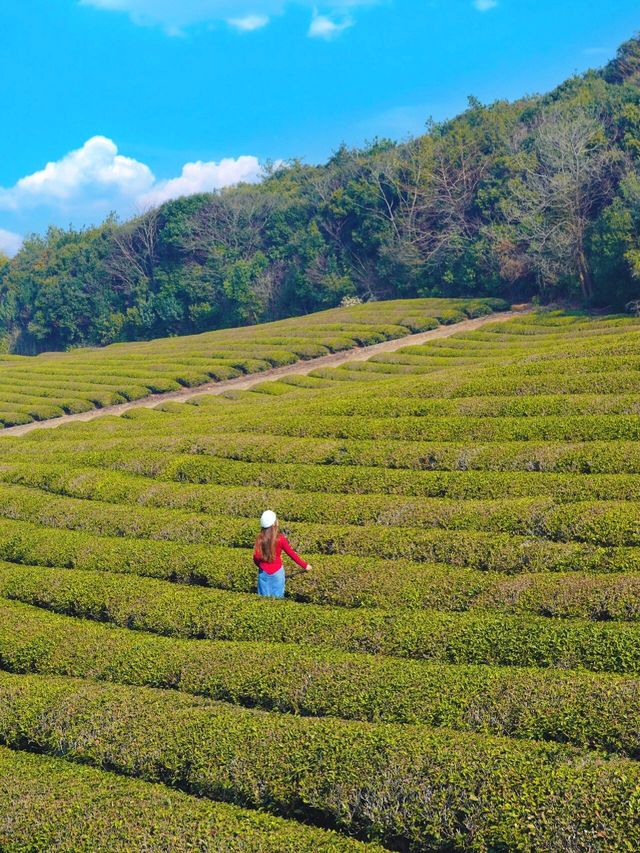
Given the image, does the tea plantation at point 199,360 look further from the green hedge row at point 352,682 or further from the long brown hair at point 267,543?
the long brown hair at point 267,543

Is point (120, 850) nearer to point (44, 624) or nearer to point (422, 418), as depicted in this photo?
point (44, 624)

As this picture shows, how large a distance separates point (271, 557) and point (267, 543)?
0.43m

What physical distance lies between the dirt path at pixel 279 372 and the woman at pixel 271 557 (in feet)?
104

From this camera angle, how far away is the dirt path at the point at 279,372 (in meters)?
49.3

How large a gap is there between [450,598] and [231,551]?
5.59m

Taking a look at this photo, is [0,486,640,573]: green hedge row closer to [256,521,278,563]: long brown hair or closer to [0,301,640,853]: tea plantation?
[0,301,640,853]: tea plantation

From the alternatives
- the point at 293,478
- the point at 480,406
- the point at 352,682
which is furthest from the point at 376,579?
the point at 480,406

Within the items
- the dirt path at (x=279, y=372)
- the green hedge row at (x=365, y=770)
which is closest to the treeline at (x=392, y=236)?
the dirt path at (x=279, y=372)

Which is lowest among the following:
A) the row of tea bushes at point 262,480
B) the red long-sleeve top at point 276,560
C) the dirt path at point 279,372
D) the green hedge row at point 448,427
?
the red long-sleeve top at point 276,560

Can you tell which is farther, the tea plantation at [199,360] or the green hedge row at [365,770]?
the tea plantation at [199,360]

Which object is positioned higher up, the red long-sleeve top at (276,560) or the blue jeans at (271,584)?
the red long-sleeve top at (276,560)

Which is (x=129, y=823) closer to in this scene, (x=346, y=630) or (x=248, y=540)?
(x=346, y=630)

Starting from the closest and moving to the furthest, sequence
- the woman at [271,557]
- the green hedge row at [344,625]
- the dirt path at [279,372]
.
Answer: the green hedge row at [344,625] < the woman at [271,557] < the dirt path at [279,372]

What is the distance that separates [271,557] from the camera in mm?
15531
